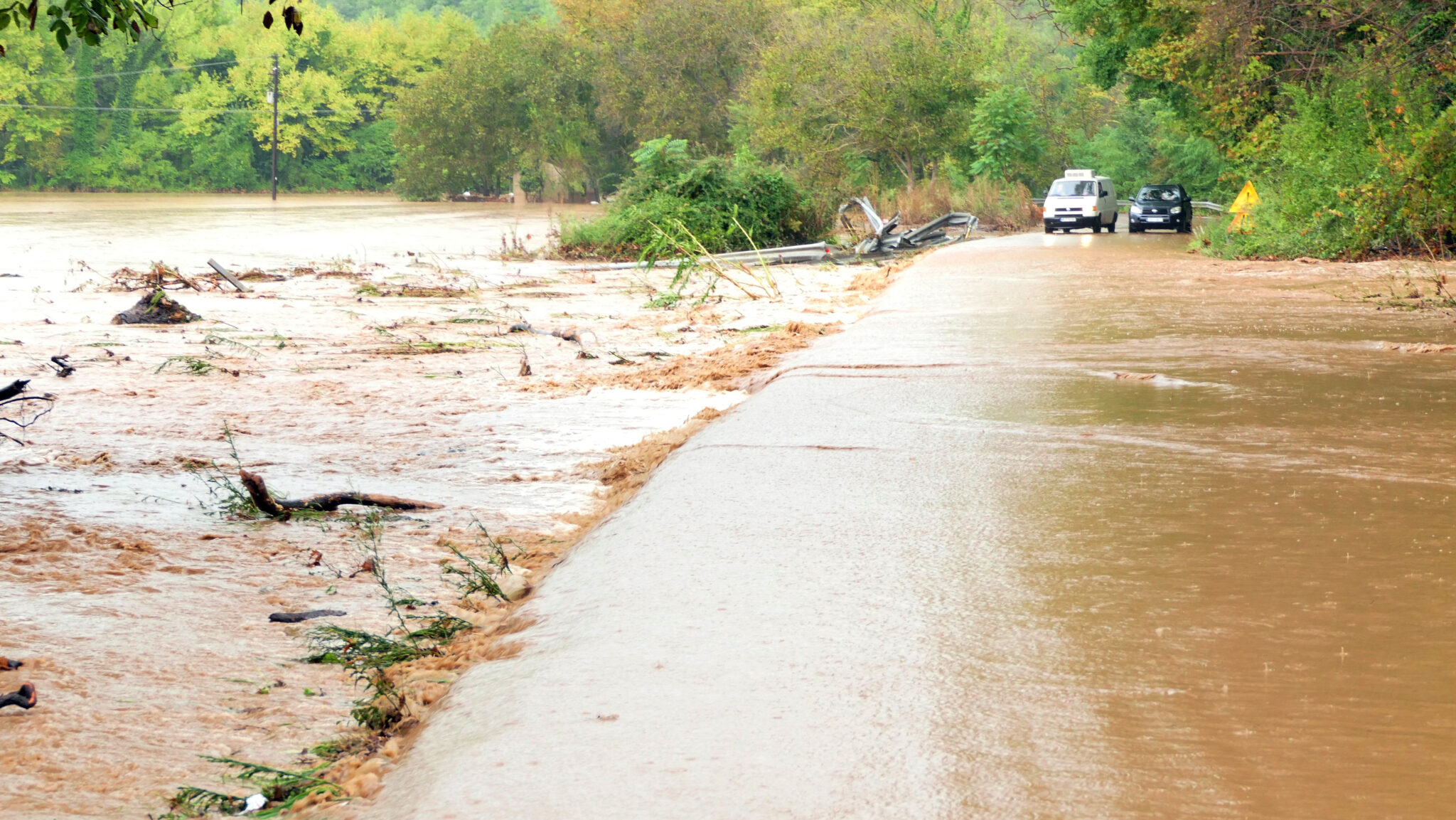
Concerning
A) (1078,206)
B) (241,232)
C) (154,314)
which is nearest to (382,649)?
(154,314)

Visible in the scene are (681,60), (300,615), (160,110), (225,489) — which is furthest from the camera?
(160,110)

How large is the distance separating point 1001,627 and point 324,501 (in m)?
3.49

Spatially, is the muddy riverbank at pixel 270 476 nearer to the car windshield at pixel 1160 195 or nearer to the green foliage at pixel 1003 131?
the car windshield at pixel 1160 195

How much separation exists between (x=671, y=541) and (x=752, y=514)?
1.34 ft

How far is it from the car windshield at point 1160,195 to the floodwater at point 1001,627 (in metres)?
29.6

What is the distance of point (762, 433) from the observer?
257 inches

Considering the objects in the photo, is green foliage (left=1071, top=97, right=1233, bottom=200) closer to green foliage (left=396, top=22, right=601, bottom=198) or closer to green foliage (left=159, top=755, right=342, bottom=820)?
green foliage (left=396, top=22, right=601, bottom=198)

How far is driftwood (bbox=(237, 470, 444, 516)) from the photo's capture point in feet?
19.0

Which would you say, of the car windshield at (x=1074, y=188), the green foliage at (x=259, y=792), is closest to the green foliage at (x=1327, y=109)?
the car windshield at (x=1074, y=188)

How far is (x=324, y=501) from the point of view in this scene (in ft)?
19.7

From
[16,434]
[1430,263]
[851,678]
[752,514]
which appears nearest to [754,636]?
[851,678]

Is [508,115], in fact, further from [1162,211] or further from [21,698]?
[21,698]

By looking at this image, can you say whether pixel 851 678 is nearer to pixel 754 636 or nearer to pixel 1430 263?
pixel 754 636

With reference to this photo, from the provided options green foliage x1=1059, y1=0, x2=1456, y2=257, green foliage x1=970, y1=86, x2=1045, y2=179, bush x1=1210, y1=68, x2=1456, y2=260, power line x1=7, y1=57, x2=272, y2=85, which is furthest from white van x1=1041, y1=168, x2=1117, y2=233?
power line x1=7, y1=57, x2=272, y2=85
